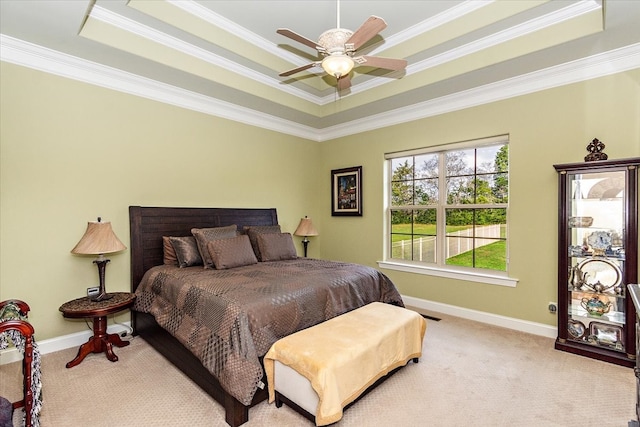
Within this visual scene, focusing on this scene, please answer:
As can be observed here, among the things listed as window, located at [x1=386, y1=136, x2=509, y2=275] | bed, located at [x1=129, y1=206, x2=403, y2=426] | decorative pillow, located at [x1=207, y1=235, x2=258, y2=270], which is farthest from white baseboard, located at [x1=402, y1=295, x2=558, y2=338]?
decorative pillow, located at [x1=207, y1=235, x2=258, y2=270]

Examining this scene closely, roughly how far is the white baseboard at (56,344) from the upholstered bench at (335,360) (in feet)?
7.21

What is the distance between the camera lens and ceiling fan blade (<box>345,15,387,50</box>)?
1.94 meters

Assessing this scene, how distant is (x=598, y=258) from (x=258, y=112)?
417cm

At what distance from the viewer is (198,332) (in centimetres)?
221

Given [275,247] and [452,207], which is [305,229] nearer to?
[275,247]

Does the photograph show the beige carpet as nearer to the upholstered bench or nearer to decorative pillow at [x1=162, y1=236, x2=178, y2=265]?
the upholstered bench

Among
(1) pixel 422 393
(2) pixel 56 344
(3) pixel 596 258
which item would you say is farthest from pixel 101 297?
(3) pixel 596 258

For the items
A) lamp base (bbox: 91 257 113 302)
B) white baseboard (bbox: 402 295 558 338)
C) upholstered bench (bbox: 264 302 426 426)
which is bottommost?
white baseboard (bbox: 402 295 558 338)

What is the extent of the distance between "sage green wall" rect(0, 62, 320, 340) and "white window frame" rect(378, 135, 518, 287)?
7.86 ft

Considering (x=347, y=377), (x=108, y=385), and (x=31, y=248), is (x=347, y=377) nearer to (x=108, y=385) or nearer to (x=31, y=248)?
(x=108, y=385)

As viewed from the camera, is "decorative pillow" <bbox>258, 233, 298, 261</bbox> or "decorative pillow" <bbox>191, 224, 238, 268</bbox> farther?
"decorative pillow" <bbox>258, 233, 298, 261</bbox>

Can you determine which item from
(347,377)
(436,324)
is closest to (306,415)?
(347,377)

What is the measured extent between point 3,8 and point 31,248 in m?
1.90

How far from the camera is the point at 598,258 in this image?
2.75 m
